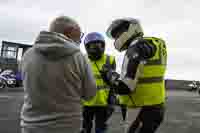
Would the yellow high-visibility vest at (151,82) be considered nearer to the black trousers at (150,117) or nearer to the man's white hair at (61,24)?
the black trousers at (150,117)

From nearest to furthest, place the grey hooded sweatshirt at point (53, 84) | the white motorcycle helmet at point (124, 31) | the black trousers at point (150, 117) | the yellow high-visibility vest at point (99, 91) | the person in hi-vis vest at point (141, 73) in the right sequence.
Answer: the grey hooded sweatshirt at point (53, 84)
the person in hi-vis vest at point (141, 73)
the black trousers at point (150, 117)
the white motorcycle helmet at point (124, 31)
the yellow high-visibility vest at point (99, 91)

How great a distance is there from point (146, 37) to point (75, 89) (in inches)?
40.7

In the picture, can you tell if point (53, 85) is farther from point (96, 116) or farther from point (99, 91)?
point (96, 116)

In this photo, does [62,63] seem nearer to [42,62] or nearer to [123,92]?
[42,62]

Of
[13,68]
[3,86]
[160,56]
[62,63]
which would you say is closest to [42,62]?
[62,63]

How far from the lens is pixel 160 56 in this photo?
386 centimetres

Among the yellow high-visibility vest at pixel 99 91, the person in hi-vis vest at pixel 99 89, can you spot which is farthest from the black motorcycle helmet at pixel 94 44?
the yellow high-visibility vest at pixel 99 91

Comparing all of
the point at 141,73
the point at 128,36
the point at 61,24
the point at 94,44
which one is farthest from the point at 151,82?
the point at 94,44

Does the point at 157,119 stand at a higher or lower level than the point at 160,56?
lower

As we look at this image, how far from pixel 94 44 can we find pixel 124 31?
1.51 meters

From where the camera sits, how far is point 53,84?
3.10 metres

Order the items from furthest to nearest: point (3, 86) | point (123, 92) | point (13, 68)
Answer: point (13, 68), point (3, 86), point (123, 92)

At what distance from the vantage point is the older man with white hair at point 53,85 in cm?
309

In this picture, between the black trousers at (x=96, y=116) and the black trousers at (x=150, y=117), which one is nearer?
the black trousers at (x=150, y=117)
